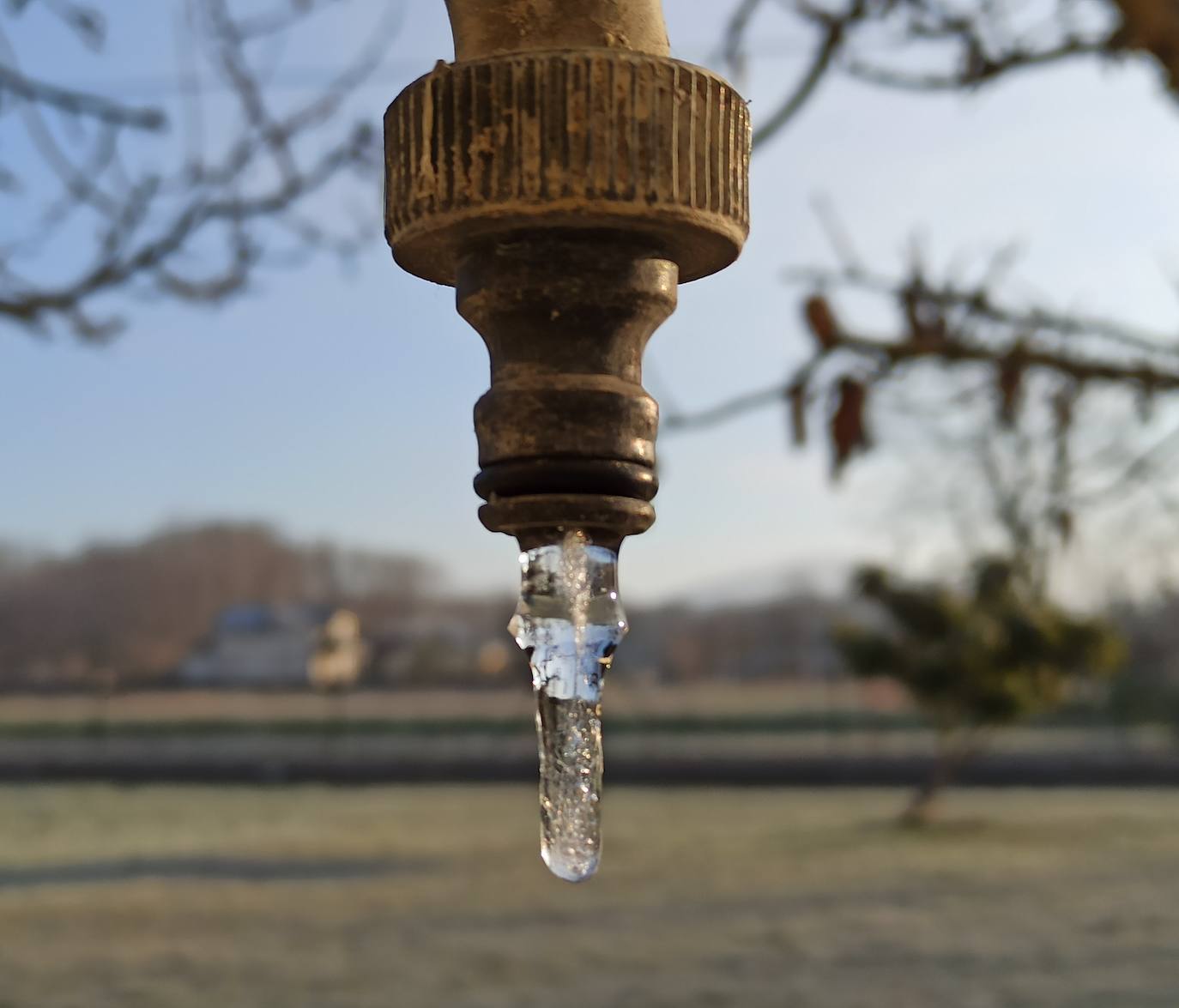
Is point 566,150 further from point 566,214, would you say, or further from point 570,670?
point 570,670

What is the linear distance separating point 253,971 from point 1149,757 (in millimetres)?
19181

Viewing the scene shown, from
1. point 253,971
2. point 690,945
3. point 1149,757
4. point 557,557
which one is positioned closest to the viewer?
point 557,557

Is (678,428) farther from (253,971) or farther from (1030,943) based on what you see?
(1030,943)

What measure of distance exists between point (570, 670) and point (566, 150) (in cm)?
28

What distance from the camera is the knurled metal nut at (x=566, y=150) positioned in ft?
2.47

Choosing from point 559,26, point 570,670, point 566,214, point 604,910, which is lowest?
point 604,910

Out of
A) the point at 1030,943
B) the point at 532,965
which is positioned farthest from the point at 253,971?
the point at 1030,943

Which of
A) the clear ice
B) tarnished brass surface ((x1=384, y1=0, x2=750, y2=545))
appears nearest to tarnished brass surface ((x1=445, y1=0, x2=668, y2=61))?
tarnished brass surface ((x1=384, y1=0, x2=750, y2=545))

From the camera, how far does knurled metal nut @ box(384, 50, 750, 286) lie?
29.6 inches

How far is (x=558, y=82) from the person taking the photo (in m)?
0.76

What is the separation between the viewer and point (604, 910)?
11258 mm

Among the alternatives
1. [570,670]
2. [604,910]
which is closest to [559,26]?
[570,670]

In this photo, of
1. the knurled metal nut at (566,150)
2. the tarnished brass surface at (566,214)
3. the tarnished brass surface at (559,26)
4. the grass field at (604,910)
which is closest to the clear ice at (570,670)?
the tarnished brass surface at (566,214)

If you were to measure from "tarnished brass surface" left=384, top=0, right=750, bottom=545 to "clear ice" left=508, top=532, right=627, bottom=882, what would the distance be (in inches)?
0.8
